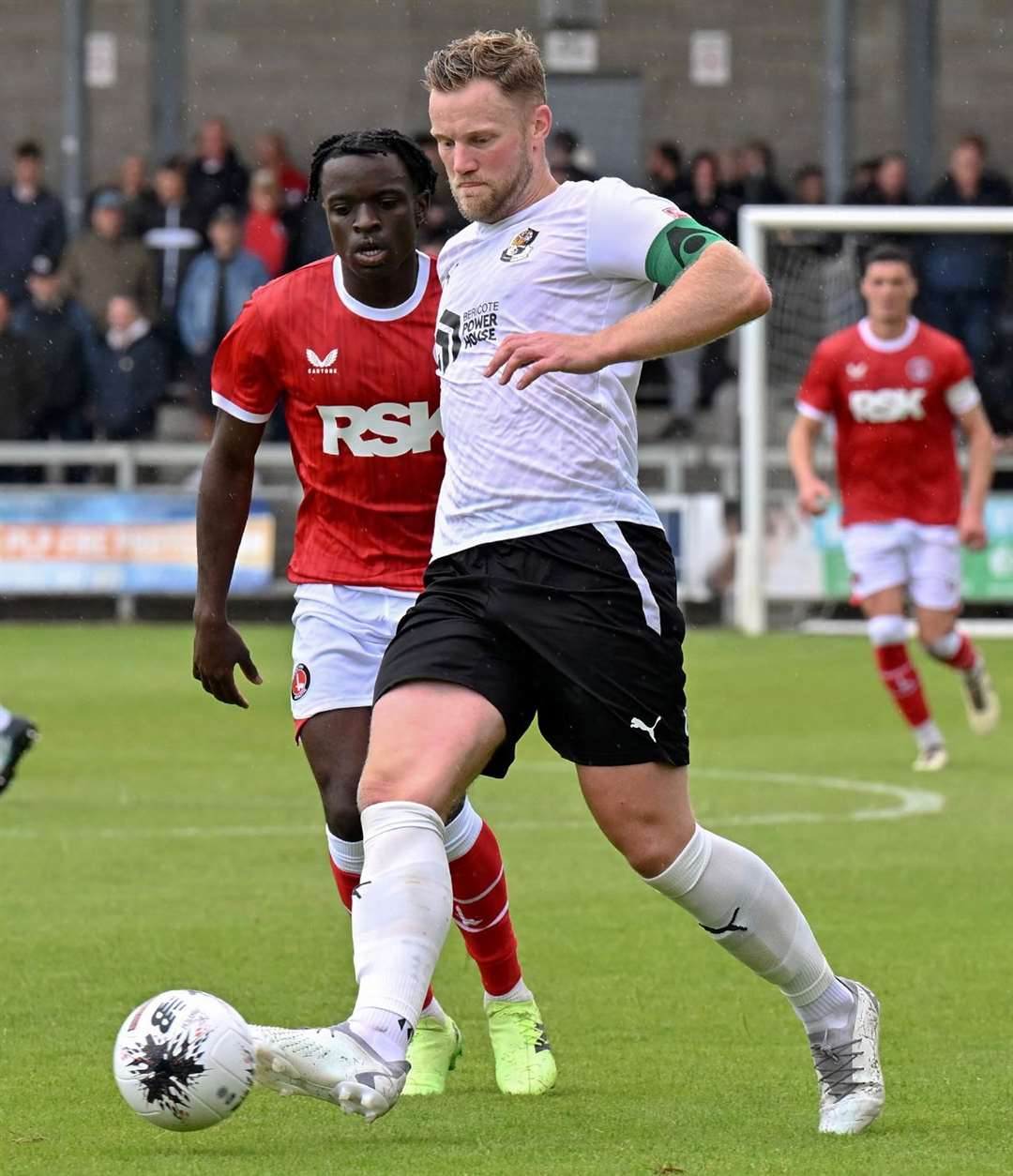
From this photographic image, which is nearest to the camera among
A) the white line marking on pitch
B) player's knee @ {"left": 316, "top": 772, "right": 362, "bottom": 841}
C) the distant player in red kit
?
player's knee @ {"left": 316, "top": 772, "right": 362, "bottom": 841}

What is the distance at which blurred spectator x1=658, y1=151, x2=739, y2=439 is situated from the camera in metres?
20.4

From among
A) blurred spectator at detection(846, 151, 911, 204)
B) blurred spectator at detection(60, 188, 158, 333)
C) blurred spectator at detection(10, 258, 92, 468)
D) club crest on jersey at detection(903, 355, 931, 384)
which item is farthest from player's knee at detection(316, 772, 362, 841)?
blurred spectator at detection(846, 151, 911, 204)

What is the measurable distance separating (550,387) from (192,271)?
15785mm

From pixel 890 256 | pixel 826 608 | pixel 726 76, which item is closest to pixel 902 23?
pixel 726 76

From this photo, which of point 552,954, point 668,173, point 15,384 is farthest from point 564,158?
point 552,954

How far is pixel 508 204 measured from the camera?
199 inches

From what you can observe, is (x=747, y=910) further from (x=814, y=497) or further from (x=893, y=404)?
(x=893, y=404)

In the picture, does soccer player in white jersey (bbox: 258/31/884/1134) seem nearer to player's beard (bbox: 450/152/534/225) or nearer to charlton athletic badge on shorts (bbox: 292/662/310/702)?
player's beard (bbox: 450/152/534/225)

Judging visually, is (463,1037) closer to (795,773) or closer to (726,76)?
(795,773)

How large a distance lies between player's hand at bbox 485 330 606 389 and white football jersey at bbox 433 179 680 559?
1.22 feet

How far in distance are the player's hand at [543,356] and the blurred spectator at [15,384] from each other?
54.6 feet

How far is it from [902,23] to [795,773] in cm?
1698

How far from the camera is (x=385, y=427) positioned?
5926 mm

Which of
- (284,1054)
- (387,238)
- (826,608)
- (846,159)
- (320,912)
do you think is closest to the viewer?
(284,1054)
